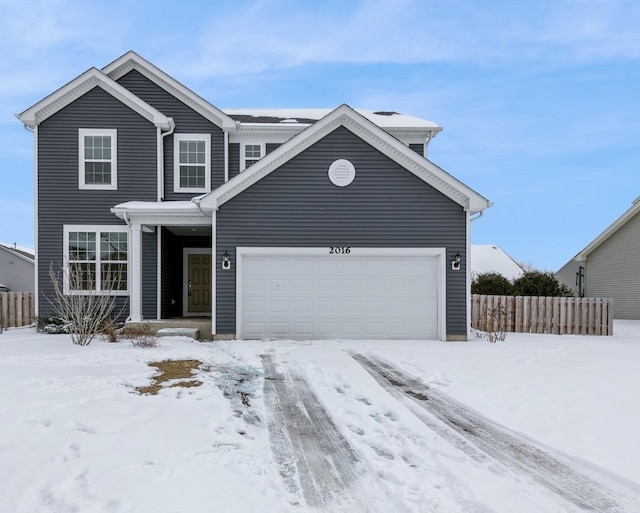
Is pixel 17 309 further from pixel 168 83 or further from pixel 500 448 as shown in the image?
pixel 500 448

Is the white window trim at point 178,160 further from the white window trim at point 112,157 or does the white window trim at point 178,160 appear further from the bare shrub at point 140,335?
the bare shrub at point 140,335

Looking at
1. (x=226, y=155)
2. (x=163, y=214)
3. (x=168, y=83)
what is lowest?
(x=163, y=214)

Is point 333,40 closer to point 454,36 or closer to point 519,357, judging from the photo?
point 454,36

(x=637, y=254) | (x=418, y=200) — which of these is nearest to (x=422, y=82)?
(x=637, y=254)

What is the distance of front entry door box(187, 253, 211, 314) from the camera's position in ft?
53.8

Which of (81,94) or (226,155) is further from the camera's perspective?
(226,155)

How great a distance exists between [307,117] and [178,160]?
203 inches

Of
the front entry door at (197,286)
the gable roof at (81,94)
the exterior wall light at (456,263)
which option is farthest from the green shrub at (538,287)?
the gable roof at (81,94)

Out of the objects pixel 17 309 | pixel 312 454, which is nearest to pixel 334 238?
pixel 312 454

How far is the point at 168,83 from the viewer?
50.2ft

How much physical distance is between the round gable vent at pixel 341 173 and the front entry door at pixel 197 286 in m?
6.03

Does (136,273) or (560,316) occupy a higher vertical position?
(136,273)

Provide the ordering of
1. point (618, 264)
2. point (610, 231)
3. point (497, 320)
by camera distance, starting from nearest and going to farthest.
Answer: point (497, 320), point (618, 264), point (610, 231)

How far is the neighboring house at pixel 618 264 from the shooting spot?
22625 mm
